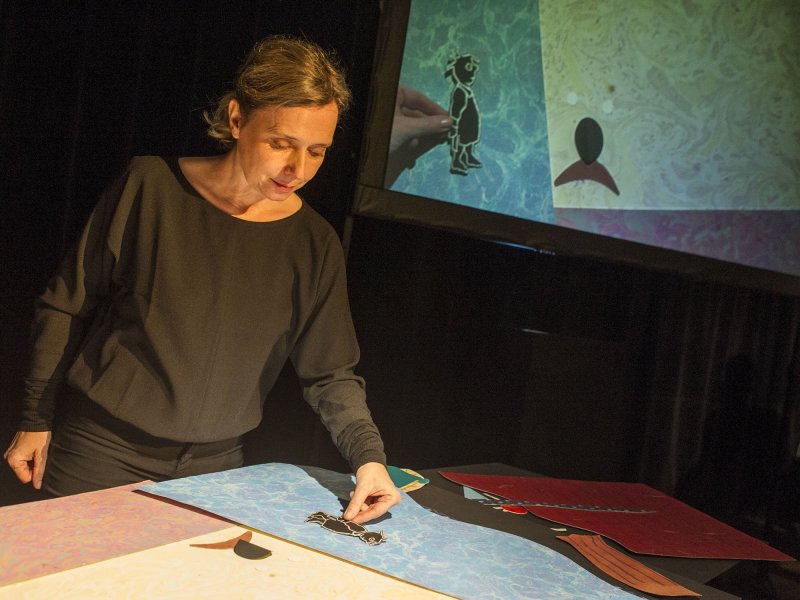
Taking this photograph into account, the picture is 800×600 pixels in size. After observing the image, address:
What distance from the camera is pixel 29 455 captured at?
146cm

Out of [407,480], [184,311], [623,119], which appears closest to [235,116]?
[184,311]

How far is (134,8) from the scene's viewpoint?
2.17 meters

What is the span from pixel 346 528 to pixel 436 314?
60.6 inches

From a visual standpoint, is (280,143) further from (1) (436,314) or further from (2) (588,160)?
(2) (588,160)

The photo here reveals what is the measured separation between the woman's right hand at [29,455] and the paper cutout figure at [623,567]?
903 millimetres

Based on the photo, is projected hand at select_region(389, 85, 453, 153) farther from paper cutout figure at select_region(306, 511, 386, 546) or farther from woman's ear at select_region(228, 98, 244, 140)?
paper cutout figure at select_region(306, 511, 386, 546)

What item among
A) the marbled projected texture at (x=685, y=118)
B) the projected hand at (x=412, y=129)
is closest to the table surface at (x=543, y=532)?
the projected hand at (x=412, y=129)

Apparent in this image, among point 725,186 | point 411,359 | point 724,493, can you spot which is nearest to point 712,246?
point 725,186

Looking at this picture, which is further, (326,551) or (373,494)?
(373,494)

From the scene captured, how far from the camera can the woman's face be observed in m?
1.47

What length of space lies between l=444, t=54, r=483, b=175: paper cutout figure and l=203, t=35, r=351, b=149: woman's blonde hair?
1.04m

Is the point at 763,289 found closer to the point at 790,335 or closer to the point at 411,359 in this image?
the point at 790,335

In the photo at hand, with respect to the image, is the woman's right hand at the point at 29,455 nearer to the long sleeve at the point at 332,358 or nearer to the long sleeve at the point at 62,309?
the long sleeve at the point at 62,309

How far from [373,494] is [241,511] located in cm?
23
